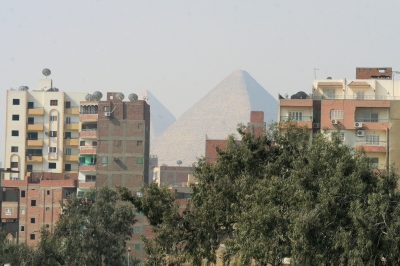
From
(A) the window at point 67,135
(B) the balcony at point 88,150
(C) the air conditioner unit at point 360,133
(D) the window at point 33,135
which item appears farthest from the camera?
(A) the window at point 67,135

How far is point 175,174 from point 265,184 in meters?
137

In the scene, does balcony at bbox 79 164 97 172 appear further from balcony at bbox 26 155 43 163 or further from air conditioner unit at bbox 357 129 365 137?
air conditioner unit at bbox 357 129 365 137

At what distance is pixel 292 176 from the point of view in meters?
41.3

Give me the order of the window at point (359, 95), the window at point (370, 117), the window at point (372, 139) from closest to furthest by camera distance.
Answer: the window at point (372, 139) → the window at point (370, 117) → the window at point (359, 95)

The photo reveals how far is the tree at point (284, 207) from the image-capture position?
38.4 meters

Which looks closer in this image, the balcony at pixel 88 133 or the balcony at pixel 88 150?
the balcony at pixel 88 150

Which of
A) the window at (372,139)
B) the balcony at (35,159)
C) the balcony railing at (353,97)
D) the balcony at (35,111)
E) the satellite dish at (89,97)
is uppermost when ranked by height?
the satellite dish at (89,97)

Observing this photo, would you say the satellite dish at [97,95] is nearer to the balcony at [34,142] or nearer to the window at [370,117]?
the balcony at [34,142]

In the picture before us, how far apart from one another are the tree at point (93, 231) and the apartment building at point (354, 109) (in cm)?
1525

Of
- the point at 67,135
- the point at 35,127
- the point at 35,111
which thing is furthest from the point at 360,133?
the point at 35,127

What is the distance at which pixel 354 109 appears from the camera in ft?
276

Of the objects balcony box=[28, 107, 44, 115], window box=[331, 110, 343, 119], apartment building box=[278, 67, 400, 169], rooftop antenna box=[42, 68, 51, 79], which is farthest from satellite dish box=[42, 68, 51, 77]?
window box=[331, 110, 343, 119]

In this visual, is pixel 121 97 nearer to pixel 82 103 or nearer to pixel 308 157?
pixel 82 103

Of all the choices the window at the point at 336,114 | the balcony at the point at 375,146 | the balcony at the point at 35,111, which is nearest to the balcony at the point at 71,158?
the balcony at the point at 35,111
